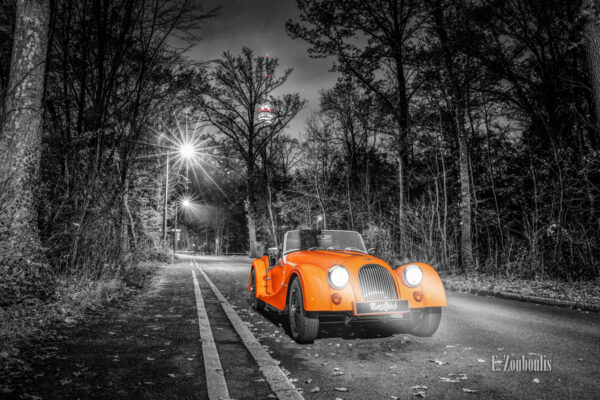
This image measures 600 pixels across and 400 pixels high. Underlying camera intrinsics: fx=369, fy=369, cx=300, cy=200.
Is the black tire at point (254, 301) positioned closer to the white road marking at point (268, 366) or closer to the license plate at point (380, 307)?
the white road marking at point (268, 366)

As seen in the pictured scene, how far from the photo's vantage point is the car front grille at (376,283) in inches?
184

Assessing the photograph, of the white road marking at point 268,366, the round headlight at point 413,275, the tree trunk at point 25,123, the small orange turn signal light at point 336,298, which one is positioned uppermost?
the tree trunk at point 25,123

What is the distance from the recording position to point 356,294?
4609 mm

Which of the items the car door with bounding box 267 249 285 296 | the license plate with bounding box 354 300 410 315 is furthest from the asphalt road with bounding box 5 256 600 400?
the car door with bounding box 267 249 285 296

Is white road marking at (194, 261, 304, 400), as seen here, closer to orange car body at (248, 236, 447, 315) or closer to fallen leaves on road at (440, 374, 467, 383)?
orange car body at (248, 236, 447, 315)

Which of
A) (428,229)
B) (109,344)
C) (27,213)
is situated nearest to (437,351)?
(109,344)

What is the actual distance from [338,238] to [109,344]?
12.5ft

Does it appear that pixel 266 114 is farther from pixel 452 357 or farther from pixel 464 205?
pixel 452 357

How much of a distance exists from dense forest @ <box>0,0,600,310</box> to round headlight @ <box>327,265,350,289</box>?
13.7ft

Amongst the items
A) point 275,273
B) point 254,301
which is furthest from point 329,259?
point 254,301

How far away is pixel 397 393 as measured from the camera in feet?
10.1

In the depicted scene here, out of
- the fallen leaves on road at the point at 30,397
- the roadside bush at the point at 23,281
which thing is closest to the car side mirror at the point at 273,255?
the roadside bush at the point at 23,281

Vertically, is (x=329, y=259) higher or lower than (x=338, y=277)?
higher

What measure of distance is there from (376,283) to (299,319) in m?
1.09
